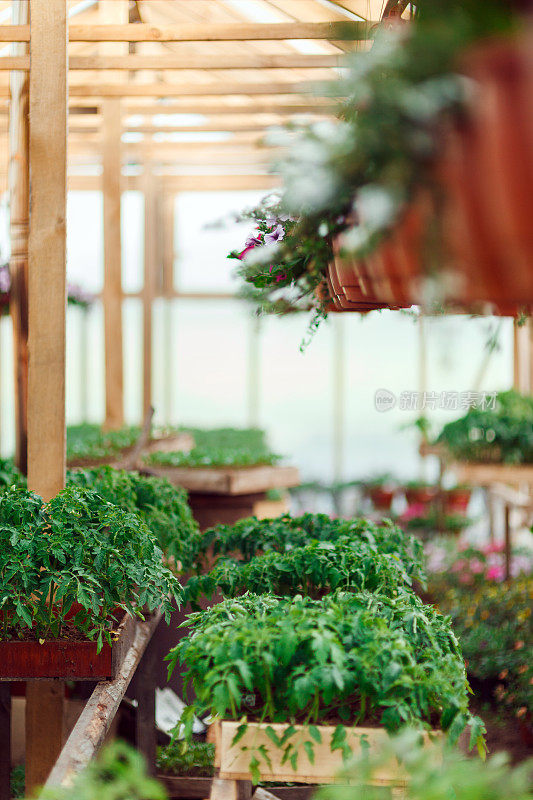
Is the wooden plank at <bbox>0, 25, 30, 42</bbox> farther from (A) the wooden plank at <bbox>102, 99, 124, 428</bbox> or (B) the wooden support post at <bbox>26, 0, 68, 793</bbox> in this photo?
(A) the wooden plank at <bbox>102, 99, 124, 428</bbox>

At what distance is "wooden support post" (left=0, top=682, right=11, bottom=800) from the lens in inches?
105

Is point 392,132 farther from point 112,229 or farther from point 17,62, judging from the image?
point 112,229

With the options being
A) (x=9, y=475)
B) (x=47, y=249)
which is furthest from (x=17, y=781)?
(x=47, y=249)

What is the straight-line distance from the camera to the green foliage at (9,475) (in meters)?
2.78

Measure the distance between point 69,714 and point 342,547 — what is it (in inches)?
88.7

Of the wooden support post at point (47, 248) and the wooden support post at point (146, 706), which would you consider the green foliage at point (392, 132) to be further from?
the wooden support post at point (146, 706)

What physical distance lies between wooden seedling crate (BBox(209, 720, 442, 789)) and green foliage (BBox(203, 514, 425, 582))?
0.77m

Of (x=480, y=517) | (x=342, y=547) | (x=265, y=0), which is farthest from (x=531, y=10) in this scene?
(x=480, y=517)

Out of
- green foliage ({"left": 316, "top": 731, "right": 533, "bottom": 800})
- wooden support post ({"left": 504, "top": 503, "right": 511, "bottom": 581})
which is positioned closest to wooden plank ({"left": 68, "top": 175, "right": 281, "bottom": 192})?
wooden support post ({"left": 504, "top": 503, "right": 511, "bottom": 581})

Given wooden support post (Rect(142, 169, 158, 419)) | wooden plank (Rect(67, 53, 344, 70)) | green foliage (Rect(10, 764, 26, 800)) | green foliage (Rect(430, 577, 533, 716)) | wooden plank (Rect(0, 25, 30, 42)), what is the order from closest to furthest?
wooden plank (Rect(0, 25, 30, 42)) → wooden plank (Rect(67, 53, 344, 70)) → green foliage (Rect(10, 764, 26, 800)) → green foliage (Rect(430, 577, 533, 716)) → wooden support post (Rect(142, 169, 158, 419))

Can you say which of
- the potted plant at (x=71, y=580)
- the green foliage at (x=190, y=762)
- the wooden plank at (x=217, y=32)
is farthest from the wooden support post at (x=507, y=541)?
the potted plant at (x=71, y=580)

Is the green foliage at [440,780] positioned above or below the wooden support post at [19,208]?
below

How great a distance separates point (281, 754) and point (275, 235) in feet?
3.84

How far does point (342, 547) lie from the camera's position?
2.23 meters
